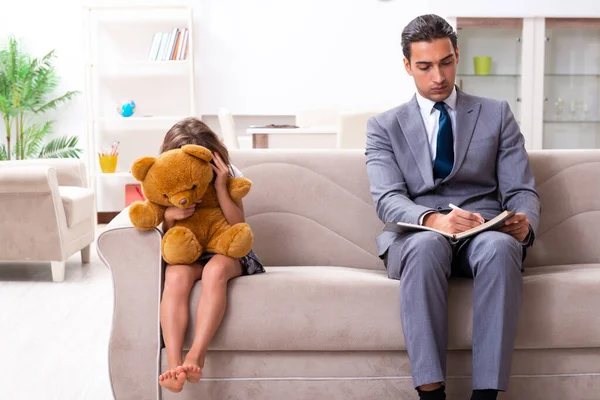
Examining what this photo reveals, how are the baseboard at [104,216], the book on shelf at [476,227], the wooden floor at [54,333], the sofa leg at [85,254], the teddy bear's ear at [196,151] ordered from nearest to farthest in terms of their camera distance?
the book on shelf at [476,227] < the teddy bear's ear at [196,151] < the wooden floor at [54,333] < the sofa leg at [85,254] < the baseboard at [104,216]

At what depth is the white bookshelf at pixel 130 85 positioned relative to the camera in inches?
258

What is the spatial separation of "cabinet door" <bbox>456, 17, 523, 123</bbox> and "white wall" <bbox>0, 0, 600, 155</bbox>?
295 mm

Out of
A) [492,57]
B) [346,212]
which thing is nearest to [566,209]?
[346,212]

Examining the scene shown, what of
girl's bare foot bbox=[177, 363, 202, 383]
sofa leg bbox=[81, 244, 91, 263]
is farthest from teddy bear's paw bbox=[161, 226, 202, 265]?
sofa leg bbox=[81, 244, 91, 263]

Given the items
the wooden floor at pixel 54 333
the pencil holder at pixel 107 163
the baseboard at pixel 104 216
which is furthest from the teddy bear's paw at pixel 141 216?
the baseboard at pixel 104 216

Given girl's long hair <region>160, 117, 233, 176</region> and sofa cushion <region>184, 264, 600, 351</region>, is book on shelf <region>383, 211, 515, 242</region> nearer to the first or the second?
sofa cushion <region>184, 264, 600, 351</region>

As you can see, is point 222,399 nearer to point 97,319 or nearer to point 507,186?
point 507,186

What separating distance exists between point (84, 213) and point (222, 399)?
2664mm

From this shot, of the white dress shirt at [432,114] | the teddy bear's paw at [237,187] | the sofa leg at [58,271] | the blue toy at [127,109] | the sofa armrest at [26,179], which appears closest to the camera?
the teddy bear's paw at [237,187]

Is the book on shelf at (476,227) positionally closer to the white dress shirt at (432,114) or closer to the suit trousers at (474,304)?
the suit trousers at (474,304)

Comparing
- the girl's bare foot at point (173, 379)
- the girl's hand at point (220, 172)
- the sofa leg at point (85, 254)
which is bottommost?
the sofa leg at point (85, 254)

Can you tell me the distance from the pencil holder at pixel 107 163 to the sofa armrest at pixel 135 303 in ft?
14.2

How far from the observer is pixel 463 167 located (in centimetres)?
Result: 237

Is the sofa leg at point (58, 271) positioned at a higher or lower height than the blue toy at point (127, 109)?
lower
